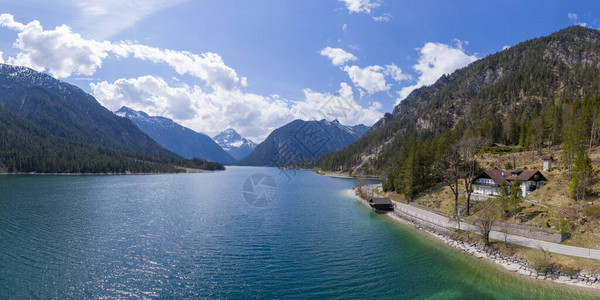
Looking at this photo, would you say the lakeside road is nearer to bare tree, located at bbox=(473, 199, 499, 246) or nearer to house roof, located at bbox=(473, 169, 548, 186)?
bare tree, located at bbox=(473, 199, 499, 246)

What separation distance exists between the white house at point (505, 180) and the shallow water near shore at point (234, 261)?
28411mm

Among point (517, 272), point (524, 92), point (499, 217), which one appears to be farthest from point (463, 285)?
point (524, 92)

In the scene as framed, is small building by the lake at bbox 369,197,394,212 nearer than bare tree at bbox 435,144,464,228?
No

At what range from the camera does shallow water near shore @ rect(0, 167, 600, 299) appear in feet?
83.7

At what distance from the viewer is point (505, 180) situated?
5722 centimetres

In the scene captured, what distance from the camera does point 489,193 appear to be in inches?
2547

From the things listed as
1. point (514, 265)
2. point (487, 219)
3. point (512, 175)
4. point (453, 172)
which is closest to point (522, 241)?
point (487, 219)

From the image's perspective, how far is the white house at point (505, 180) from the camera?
2249 inches

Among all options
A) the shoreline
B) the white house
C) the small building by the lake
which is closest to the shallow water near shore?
the shoreline

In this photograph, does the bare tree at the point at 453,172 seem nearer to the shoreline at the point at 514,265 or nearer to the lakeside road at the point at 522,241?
the lakeside road at the point at 522,241

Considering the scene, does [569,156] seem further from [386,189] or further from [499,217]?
[386,189]

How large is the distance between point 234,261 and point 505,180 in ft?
190

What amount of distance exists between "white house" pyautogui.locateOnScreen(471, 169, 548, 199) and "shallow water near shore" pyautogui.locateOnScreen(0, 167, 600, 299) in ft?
93.2

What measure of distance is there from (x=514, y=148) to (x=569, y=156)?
5203cm
